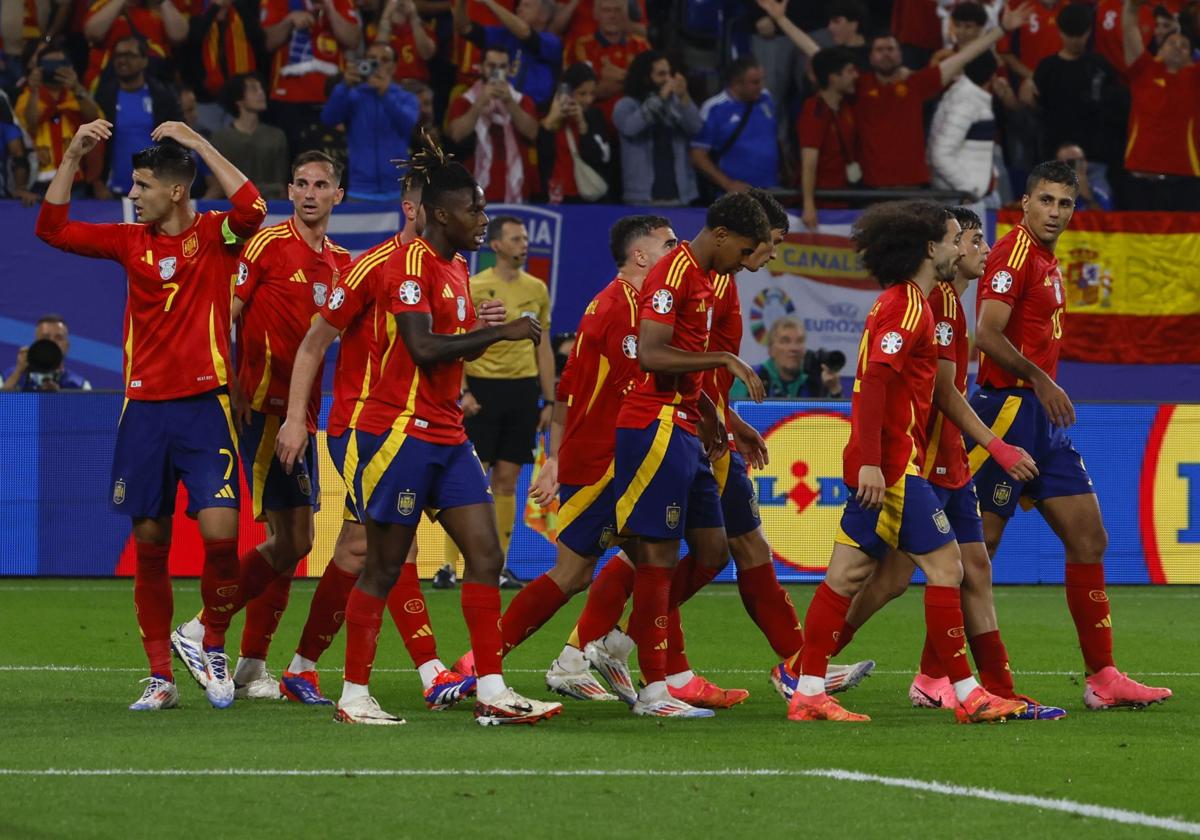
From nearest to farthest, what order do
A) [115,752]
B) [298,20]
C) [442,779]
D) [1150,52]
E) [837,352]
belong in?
1. [442,779]
2. [115,752]
3. [837,352]
4. [298,20]
5. [1150,52]

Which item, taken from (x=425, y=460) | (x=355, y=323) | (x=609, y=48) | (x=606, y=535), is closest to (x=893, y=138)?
(x=609, y=48)

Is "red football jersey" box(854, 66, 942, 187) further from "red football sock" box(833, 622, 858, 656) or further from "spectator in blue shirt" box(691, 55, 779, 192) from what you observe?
"red football sock" box(833, 622, 858, 656)

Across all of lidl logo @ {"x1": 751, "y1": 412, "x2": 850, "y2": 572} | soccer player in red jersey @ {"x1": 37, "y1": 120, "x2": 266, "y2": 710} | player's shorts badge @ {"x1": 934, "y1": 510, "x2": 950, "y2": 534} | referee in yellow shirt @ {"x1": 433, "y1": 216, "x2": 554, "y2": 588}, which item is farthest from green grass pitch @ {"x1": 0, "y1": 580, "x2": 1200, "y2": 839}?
lidl logo @ {"x1": 751, "y1": 412, "x2": 850, "y2": 572}

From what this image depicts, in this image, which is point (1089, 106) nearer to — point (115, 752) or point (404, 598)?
point (404, 598)

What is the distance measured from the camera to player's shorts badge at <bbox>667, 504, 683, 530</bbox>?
8.58 metres

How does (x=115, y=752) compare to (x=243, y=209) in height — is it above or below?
below

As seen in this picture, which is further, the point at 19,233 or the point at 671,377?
the point at 19,233

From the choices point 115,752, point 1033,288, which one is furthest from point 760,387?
point 115,752

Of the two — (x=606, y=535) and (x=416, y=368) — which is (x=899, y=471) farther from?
(x=416, y=368)

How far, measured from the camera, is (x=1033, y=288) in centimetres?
938

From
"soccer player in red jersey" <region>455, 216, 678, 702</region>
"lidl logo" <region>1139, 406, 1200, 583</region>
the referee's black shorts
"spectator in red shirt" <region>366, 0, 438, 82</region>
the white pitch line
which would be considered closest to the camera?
the white pitch line

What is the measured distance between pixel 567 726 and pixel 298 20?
1179 centimetres

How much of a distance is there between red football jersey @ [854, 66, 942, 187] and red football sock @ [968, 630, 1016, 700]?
1063 centimetres

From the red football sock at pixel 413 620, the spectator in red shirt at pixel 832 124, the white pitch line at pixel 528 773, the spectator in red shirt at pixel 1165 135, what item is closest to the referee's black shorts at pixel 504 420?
the spectator in red shirt at pixel 832 124
